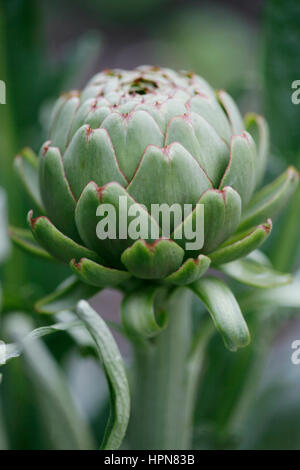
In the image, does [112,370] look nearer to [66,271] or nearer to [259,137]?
[259,137]

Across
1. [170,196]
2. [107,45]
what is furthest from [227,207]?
[107,45]

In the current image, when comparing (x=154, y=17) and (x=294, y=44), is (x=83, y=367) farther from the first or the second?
(x=154, y=17)

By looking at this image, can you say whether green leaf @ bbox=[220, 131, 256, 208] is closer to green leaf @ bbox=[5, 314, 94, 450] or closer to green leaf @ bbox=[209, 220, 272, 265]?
green leaf @ bbox=[209, 220, 272, 265]

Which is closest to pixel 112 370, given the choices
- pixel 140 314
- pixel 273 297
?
pixel 140 314

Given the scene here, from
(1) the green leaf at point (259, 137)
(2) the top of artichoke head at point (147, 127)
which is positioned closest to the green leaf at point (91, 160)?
(2) the top of artichoke head at point (147, 127)

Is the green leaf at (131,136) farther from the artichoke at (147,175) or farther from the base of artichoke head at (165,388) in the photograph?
the base of artichoke head at (165,388)

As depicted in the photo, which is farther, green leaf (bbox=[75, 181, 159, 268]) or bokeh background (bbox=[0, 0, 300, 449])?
bokeh background (bbox=[0, 0, 300, 449])

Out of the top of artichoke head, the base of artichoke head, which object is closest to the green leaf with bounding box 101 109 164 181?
the top of artichoke head
